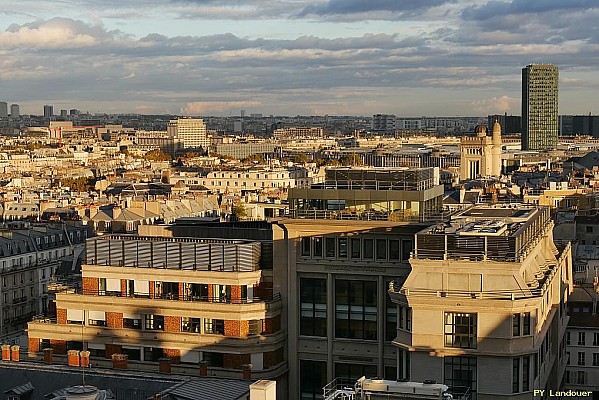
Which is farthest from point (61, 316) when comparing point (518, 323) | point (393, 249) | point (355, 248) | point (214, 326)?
point (518, 323)

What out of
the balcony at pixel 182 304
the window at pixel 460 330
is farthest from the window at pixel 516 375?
the balcony at pixel 182 304

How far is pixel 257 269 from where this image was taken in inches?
2240

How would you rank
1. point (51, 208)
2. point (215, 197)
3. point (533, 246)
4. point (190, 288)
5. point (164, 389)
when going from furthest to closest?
point (215, 197)
point (51, 208)
point (190, 288)
point (533, 246)
point (164, 389)

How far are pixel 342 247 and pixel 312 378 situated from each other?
22.2ft

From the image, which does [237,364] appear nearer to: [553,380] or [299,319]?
[299,319]

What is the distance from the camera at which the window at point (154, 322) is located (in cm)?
5625

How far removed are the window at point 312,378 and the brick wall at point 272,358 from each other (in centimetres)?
124

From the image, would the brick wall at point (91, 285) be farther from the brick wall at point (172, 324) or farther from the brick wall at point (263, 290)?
the brick wall at point (263, 290)

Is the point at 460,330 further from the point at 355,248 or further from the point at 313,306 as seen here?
the point at 313,306

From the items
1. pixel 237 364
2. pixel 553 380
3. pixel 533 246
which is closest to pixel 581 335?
pixel 553 380

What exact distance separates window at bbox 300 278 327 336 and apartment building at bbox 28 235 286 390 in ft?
4.00

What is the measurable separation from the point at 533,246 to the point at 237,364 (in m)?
14.9

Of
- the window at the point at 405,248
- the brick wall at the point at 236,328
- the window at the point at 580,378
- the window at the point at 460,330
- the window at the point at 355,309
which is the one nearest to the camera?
the window at the point at 460,330

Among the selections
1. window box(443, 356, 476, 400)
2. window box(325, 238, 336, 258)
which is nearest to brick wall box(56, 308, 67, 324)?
window box(325, 238, 336, 258)
